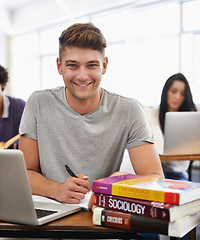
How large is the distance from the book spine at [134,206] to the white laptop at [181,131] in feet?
3.94

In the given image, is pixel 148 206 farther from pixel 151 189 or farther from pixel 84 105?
pixel 84 105

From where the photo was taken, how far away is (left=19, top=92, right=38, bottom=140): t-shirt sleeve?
126 cm

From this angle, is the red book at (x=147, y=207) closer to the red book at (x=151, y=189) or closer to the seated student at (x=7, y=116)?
the red book at (x=151, y=189)

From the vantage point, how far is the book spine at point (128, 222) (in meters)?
0.68

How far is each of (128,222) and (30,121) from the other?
2.35 feet

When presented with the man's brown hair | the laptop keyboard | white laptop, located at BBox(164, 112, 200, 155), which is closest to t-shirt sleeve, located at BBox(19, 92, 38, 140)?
the man's brown hair

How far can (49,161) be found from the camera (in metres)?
1.26

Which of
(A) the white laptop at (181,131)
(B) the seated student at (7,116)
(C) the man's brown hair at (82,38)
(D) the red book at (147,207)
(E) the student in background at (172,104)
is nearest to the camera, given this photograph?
(D) the red book at (147,207)

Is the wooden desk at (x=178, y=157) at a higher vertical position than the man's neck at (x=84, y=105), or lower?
lower

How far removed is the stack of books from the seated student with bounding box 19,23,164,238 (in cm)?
40

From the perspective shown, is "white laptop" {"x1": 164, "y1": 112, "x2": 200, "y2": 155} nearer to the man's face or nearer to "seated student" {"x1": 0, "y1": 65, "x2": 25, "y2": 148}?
the man's face

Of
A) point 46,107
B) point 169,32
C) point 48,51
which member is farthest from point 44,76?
point 46,107

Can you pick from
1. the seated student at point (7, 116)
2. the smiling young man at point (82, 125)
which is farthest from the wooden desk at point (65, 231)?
the seated student at point (7, 116)

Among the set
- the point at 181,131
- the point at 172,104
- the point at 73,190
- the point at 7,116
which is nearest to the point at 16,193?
the point at 73,190
